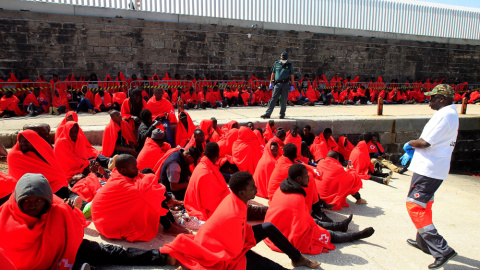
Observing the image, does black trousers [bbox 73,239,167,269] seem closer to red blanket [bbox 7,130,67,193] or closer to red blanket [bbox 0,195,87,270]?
red blanket [bbox 0,195,87,270]

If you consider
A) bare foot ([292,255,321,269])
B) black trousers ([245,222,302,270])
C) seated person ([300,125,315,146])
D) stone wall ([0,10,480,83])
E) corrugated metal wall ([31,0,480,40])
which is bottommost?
bare foot ([292,255,321,269])

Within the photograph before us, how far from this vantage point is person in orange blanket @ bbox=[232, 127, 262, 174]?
6066 millimetres

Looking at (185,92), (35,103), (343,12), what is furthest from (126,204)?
(343,12)

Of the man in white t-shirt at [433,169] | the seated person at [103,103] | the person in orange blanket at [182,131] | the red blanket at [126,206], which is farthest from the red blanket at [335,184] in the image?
the seated person at [103,103]

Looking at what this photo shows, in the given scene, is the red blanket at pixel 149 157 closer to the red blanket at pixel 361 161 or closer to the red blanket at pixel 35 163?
the red blanket at pixel 35 163

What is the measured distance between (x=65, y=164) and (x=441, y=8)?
22.2 metres

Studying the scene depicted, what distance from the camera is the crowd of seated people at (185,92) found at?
9727mm

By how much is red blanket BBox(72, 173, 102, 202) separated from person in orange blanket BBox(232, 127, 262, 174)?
2376mm

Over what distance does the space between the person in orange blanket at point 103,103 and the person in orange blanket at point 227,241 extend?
7.91 meters

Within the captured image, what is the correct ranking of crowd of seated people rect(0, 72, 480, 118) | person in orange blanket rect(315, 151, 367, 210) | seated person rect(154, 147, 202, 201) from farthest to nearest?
crowd of seated people rect(0, 72, 480, 118) → person in orange blanket rect(315, 151, 367, 210) → seated person rect(154, 147, 202, 201)

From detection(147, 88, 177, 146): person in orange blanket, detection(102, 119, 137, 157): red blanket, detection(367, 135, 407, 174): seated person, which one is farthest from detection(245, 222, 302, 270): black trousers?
detection(367, 135, 407, 174): seated person

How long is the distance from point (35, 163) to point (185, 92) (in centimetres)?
802

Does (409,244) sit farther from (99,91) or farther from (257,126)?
(99,91)

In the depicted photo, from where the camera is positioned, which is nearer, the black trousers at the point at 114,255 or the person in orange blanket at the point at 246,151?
the black trousers at the point at 114,255
